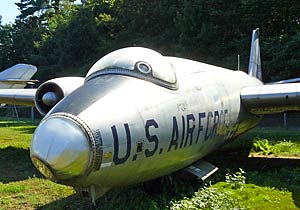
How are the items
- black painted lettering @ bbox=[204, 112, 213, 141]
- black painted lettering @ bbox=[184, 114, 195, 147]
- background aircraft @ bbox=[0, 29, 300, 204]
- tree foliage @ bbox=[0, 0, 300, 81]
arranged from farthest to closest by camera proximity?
tree foliage @ bbox=[0, 0, 300, 81] → black painted lettering @ bbox=[204, 112, 213, 141] → black painted lettering @ bbox=[184, 114, 195, 147] → background aircraft @ bbox=[0, 29, 300, 204]

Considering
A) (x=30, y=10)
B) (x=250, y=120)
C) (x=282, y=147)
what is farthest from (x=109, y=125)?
(x=30, y=10)

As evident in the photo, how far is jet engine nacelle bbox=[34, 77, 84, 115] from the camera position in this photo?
9461 millimetres

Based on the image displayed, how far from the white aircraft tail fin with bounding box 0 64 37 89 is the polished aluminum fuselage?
20.3 m

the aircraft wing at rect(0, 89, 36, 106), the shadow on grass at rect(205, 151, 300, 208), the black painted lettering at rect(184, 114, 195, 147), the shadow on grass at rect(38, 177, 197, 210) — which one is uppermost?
the black painted lettering at rect(184, 114, 195, 147)

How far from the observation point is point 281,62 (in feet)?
74.2

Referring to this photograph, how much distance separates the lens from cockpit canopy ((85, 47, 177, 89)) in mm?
5608

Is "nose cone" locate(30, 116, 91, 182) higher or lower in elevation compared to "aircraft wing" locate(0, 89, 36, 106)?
higher

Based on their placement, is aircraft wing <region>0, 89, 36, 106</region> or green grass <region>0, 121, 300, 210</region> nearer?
green grass <region>0, 121, 300, 210</region>

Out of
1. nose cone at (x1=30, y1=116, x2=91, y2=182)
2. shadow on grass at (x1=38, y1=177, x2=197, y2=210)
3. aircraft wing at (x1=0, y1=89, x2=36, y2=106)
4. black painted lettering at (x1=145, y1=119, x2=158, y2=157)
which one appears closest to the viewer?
nose cone at (x1=30, y1=116, x2=91, y2=182)

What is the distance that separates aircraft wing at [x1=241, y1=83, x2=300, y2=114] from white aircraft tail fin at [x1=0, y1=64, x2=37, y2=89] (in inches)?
768

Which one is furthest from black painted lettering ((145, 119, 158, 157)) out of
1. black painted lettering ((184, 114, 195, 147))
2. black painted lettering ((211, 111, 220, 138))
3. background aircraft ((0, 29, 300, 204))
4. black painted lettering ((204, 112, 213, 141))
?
black painted lettering ((211, 111, 220, 138))

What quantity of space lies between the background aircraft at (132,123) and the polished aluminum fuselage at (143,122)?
1 cm

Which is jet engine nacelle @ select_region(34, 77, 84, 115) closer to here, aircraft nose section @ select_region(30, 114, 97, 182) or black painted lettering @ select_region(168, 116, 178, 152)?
black painted lettering @ select_region(168, 116, 178, 152)

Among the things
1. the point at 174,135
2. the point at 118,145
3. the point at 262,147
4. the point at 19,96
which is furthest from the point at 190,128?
the point at 19,96
